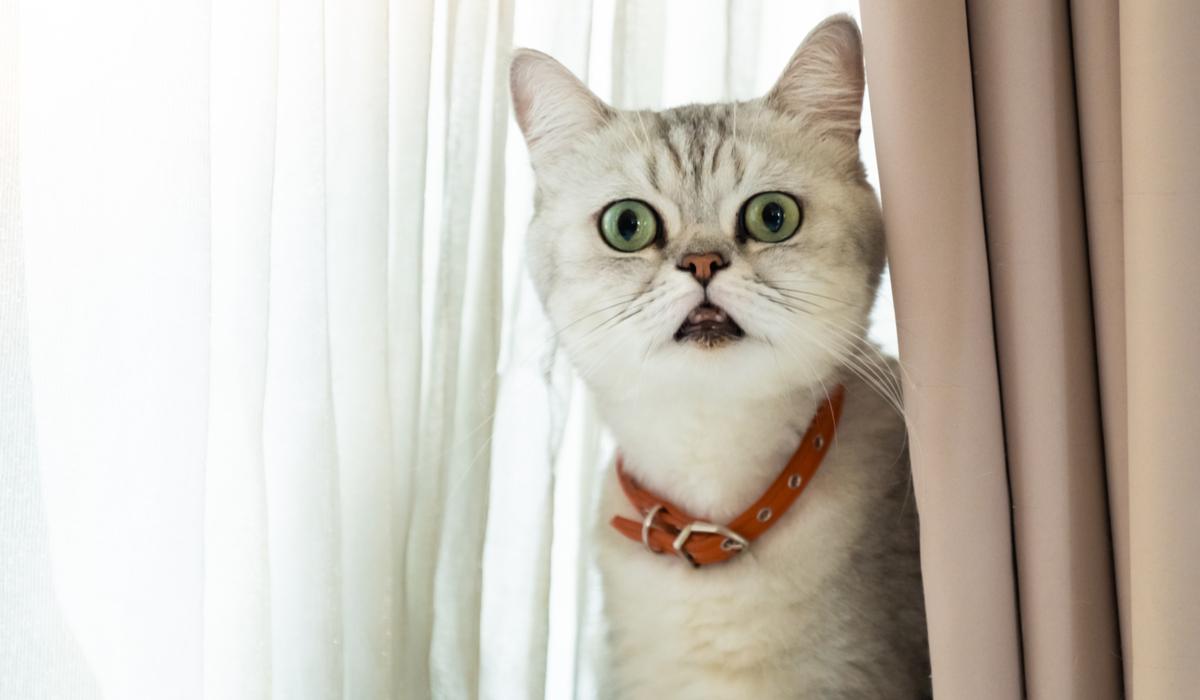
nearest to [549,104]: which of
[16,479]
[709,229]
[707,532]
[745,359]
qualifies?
[709,229]

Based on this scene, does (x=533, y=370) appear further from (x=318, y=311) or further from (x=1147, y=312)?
(x=1147, y=312)

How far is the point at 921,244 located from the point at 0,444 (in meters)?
0.74

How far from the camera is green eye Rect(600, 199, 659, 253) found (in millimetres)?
1027

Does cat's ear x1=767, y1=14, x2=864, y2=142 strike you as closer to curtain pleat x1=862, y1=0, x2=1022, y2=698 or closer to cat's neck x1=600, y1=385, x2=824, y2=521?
curtain pleat x1=862, y1=0, x2=1022, y2=698

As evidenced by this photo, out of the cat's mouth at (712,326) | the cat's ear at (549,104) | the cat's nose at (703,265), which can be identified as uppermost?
the cat's ear at (549,104)

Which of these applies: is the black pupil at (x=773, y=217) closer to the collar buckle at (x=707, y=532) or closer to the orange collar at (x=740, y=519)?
the orange collar at (x=740, y=519)

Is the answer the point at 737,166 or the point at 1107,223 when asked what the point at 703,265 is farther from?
the point at 1107,223

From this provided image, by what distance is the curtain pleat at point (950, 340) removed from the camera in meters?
0.83

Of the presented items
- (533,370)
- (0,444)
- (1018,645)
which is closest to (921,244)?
(1018,645)

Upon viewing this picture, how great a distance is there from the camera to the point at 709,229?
100cm

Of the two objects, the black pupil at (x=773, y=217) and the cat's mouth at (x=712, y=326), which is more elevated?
the black pupil at (x=773, y=217)

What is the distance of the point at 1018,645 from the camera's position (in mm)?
862

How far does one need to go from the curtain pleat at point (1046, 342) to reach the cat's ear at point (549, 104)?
1.31 ft

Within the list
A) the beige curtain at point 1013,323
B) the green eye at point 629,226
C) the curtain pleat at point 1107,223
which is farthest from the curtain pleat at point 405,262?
the curtain pleat at point 1107,223
